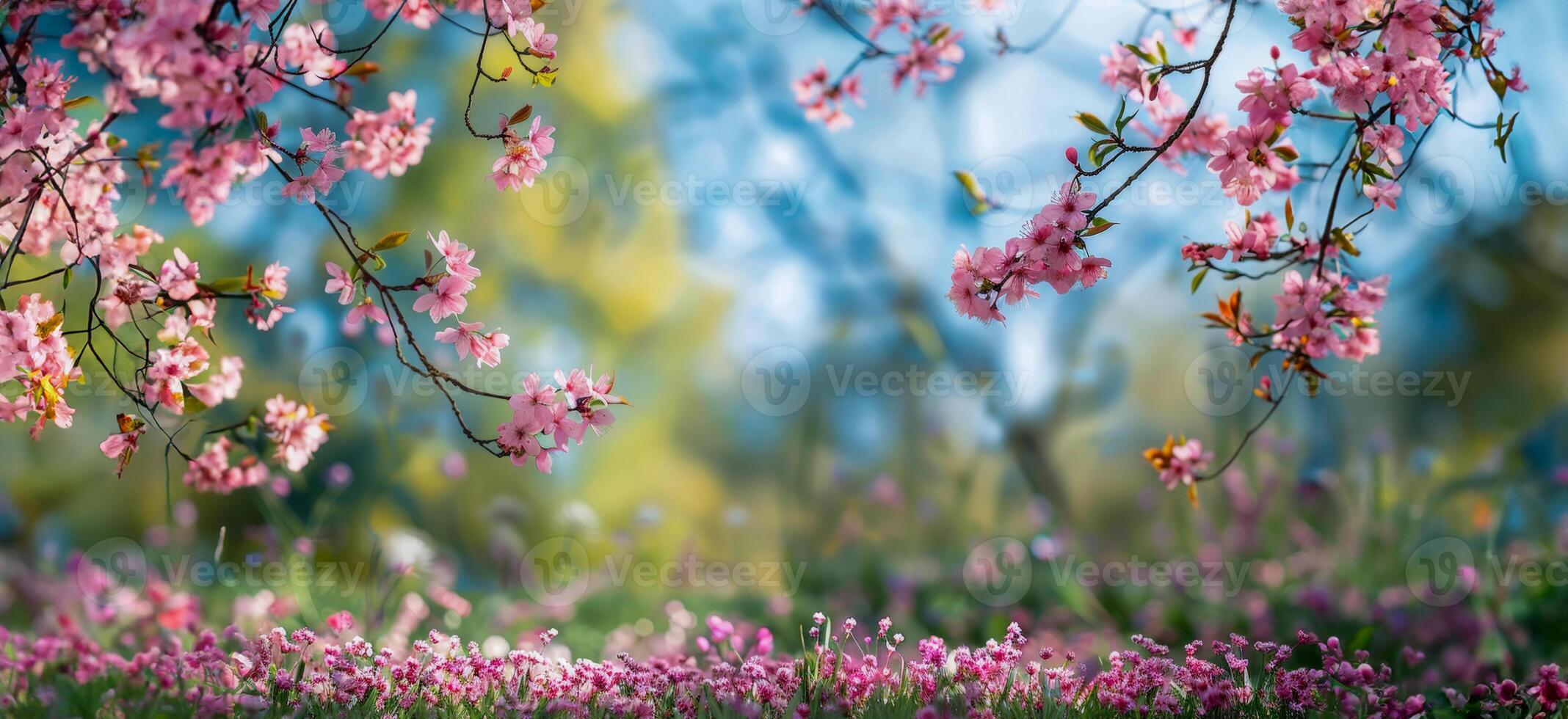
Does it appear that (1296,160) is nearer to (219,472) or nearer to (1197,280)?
(1197,280)

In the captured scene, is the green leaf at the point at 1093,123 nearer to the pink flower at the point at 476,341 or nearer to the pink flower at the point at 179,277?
the pink flower at the point at 476,341

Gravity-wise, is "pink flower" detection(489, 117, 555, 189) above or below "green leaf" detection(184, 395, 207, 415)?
above

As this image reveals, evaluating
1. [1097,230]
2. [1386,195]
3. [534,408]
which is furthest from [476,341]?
[1386,195]

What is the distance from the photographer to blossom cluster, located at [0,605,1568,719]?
1.87 meters

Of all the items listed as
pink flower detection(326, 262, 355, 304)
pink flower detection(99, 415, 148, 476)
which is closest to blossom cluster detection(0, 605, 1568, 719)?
pink flower detection(99, 415, 148, 476)

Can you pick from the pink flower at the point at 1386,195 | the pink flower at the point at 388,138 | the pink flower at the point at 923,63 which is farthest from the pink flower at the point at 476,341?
the pink flower at the point at 1386,195

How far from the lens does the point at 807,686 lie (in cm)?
192

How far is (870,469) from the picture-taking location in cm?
401

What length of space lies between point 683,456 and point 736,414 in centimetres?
28

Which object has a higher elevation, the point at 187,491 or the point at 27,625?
the point at 187,491

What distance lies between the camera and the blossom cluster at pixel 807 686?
187 cm

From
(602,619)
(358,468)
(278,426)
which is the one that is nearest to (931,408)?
(602,619)

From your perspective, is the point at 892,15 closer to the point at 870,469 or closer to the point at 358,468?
the point at 870,469

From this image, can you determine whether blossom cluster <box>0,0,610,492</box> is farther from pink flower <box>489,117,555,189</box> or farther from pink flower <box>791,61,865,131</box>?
pink flower <box>791,61,865,131</box>
